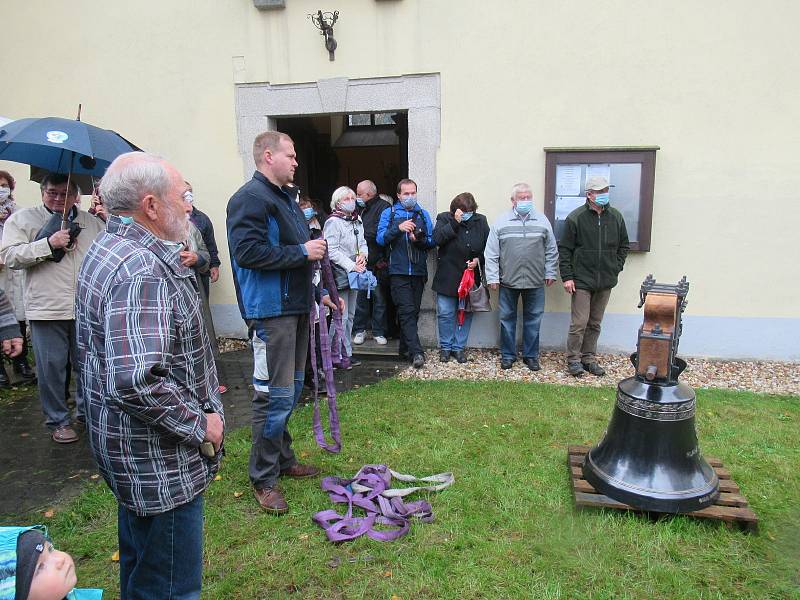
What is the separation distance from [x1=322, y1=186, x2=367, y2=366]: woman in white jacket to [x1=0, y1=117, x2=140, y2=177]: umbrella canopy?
216cm

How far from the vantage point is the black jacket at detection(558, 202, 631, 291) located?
6.14 m

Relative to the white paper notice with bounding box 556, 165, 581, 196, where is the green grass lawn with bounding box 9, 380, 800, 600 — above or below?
below

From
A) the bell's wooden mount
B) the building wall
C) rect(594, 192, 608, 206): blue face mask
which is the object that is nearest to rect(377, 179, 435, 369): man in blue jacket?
the building wall

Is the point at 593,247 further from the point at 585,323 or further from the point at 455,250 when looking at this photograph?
the point at 455,250

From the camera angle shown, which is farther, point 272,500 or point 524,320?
point 524,320

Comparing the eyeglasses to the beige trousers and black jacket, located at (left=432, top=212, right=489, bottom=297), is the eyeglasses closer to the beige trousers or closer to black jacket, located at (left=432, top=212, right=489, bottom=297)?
black jacket, located at (left=432, top=212, right=489, bottom=297)

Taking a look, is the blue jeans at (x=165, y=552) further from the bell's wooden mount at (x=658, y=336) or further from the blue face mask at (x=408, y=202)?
the blue face mask at (x=408, y=202)

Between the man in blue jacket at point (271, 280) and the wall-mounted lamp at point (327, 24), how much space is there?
4.08 m

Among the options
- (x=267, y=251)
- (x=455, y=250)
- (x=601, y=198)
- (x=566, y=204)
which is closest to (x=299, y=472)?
(x=267, y=251)

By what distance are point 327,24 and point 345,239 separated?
2.68 meters

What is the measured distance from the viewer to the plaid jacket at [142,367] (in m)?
1.77

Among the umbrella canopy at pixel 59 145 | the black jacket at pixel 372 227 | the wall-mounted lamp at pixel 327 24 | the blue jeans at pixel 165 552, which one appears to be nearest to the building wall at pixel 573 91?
the wall-mounted lamp at pixel 327 24

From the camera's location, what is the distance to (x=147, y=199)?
189 centimetres

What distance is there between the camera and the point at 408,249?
21.3 feet
